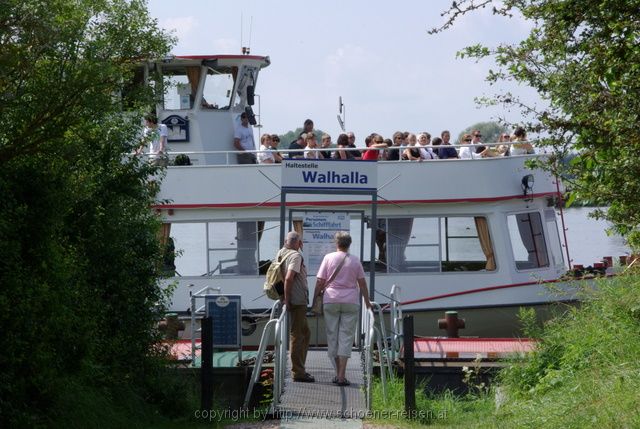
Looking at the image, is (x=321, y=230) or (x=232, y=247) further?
(x=232, y=247)

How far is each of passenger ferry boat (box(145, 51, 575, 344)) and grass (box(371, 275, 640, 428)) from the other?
15.8 ft

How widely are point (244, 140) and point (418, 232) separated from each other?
164 inches

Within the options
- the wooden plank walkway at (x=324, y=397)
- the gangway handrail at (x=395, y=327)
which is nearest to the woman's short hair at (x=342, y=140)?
the gangway handrail at (x=395, y=327)

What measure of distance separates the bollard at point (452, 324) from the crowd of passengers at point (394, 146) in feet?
9.18

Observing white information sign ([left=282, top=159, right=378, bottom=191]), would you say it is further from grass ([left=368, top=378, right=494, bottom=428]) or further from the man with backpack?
grass ([left=368, top=378, right=494, bottom=428])

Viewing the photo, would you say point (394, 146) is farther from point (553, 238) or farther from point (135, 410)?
point (135, 410)

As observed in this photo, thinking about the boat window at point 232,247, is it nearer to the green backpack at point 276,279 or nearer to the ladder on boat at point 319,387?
the ladder on boat at point 319,387

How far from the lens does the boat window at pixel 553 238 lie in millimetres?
17906

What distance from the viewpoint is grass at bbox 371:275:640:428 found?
8.27 metres

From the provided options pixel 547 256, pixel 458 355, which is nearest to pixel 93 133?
pixel 458 355

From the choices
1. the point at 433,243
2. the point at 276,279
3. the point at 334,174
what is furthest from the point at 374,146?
the point at 276,279

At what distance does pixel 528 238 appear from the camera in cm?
1769

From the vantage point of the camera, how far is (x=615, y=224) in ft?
32.3

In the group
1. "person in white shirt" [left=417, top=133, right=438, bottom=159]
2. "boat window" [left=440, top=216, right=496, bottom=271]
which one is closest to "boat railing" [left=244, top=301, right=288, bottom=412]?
"boat window" [left=440, top=216, right=496, bottom=271]
